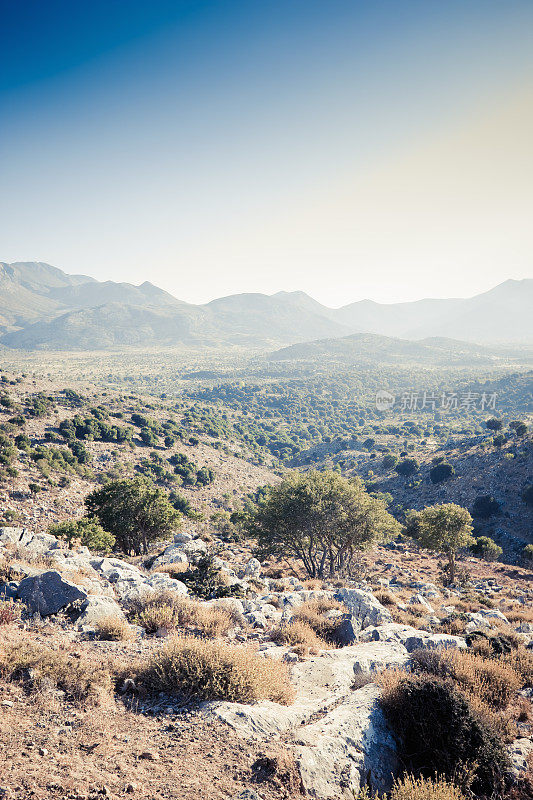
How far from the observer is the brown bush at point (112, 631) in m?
8.66

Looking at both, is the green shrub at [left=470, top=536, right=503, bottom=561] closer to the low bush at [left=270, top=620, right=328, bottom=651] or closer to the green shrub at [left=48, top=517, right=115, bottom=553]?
the low bush at [left=270, top=620, right=328, bottom=651]

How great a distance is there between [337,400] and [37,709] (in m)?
177

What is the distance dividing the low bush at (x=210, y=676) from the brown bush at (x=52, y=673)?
0.80 m

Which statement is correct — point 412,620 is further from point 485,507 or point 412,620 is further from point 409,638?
point 485,507

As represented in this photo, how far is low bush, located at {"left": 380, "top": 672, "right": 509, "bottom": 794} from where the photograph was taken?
19.2 feet

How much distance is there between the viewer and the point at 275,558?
108 feet

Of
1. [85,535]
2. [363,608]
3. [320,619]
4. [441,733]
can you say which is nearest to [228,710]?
[441,733]

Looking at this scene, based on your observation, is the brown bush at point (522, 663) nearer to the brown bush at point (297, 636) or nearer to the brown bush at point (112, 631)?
the brown bush at point (297, 636)

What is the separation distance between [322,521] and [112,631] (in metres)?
18.9

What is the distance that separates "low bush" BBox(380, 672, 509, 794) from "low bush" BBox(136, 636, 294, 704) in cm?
210

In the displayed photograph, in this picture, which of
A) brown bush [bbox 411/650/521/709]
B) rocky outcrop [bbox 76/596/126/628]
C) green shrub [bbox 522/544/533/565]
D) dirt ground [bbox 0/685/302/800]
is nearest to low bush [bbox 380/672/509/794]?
brown bush [bbox 411/650/521/709]

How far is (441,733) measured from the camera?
6.24 metres

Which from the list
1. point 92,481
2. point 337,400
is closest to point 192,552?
point 92,481

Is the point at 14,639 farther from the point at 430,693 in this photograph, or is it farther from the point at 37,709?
the point at 430,693
